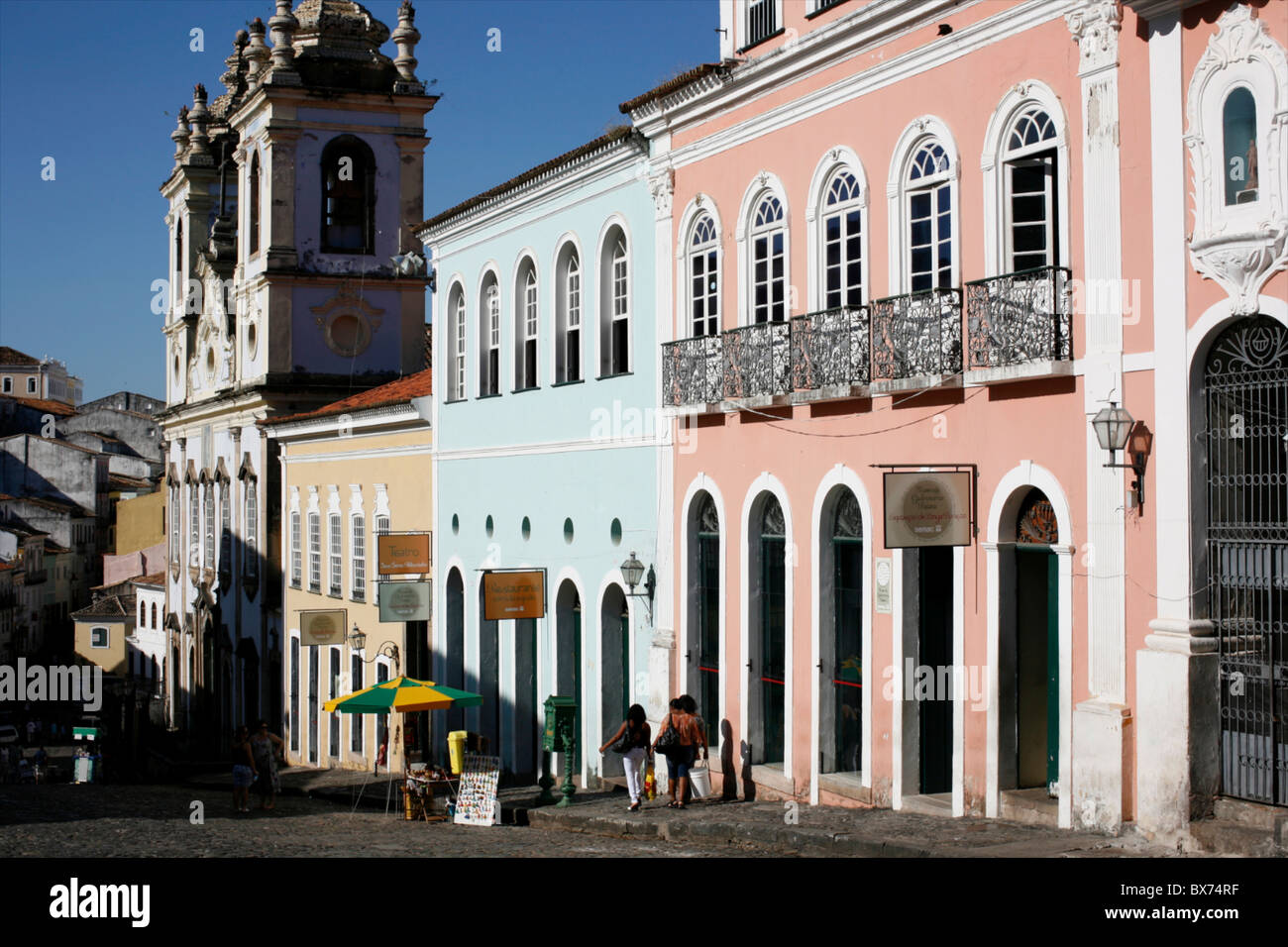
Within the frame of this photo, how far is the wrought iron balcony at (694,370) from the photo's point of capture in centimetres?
1931

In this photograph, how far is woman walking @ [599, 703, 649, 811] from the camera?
1877 centimetres

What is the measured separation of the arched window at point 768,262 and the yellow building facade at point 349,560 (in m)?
9.96

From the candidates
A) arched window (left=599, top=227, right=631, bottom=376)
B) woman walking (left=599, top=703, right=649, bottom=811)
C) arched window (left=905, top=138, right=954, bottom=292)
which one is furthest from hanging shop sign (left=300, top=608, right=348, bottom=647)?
arched window (left=905, top=138, right=954, bottom=292)

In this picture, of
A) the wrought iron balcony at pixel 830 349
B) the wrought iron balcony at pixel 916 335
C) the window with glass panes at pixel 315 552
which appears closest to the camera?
the wrought iron balcony at pixel 916 335

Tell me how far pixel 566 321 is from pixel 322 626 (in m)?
9.84

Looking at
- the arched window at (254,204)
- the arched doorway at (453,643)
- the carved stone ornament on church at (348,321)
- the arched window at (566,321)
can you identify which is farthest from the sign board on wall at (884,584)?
the arched window at (254,204)

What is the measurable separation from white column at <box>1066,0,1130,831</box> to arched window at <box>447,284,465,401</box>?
16.3 m

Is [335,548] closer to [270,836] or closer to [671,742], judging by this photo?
[270,836]

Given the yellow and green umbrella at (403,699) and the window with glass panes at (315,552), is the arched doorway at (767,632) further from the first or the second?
the window with glass panes at (315,552)

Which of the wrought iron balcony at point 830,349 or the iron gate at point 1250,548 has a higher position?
the wrought iron balcony at point 830,349

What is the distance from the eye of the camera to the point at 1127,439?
13.0 meters

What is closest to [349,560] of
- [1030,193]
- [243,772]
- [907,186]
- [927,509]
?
[243,772]

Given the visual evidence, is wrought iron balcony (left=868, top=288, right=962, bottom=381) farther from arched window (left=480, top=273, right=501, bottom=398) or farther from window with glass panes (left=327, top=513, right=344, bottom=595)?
window with glass panes (left=327, top=513, right=344, bottom=595)
